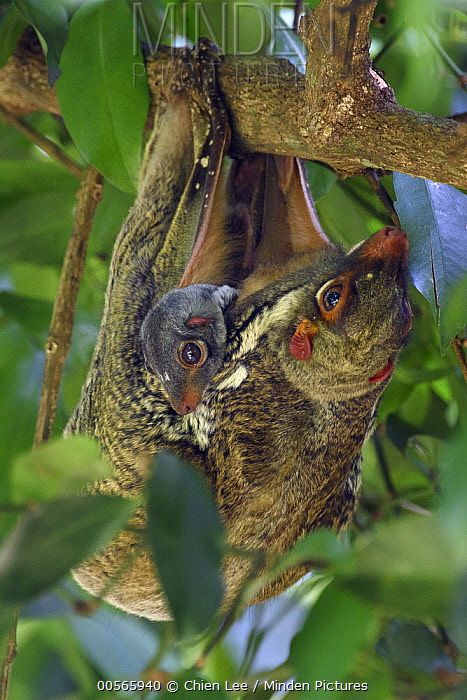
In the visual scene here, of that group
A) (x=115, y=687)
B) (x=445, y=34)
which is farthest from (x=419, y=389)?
(x=115, y=687)

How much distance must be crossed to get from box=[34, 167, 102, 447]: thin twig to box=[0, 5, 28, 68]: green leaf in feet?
1.43

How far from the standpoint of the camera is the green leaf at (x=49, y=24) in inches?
79.4

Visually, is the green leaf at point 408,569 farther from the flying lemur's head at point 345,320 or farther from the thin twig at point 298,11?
the thin twig at point 298,11

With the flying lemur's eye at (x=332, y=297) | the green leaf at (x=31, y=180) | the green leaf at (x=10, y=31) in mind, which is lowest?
the flying lemur's eye at (x=332, y=297)

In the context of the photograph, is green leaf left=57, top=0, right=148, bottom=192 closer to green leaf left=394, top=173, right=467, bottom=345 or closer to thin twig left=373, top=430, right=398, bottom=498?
green leaf left=394, top=173, right=467, bottom=345

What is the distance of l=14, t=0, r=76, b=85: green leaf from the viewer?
202 centimetres

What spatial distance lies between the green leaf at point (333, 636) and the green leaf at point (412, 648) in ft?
4.48

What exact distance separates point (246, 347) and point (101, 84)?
813 millimetres

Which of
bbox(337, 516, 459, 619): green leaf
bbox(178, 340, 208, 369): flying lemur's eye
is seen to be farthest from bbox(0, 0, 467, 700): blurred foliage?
bbox(178, 340, 208, 369): flying lemur's eye

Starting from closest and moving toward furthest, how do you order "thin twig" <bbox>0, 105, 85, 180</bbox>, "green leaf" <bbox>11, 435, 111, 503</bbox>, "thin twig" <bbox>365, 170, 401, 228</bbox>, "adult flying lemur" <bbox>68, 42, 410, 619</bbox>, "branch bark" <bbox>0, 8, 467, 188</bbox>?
1. "green leaf" <bbox>11, 435, 111, 503</bbox>
2. "branch bark" <bbox>0, 8, 467, 188</bbox>
3. "thin twig" <bbox>365, 170, 401, 228</bbox>
4. "adult flying lemur" <bbox>68, 42, 410, 619</bbox>
5. "thin twig" <bbox>0, 105, 85, 180</bbox>

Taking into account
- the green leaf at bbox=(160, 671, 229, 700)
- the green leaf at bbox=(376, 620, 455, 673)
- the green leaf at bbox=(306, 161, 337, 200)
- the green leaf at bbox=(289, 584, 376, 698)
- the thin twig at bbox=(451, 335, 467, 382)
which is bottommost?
the green leaf at bbox=(376, 620, 455, 673)

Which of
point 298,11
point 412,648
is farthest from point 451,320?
point 298,11

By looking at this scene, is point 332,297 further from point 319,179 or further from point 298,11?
point 298,11

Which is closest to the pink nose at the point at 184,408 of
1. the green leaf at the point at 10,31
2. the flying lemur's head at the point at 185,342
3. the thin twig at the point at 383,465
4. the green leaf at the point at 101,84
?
the flying lemur's head at the point at 185,342
